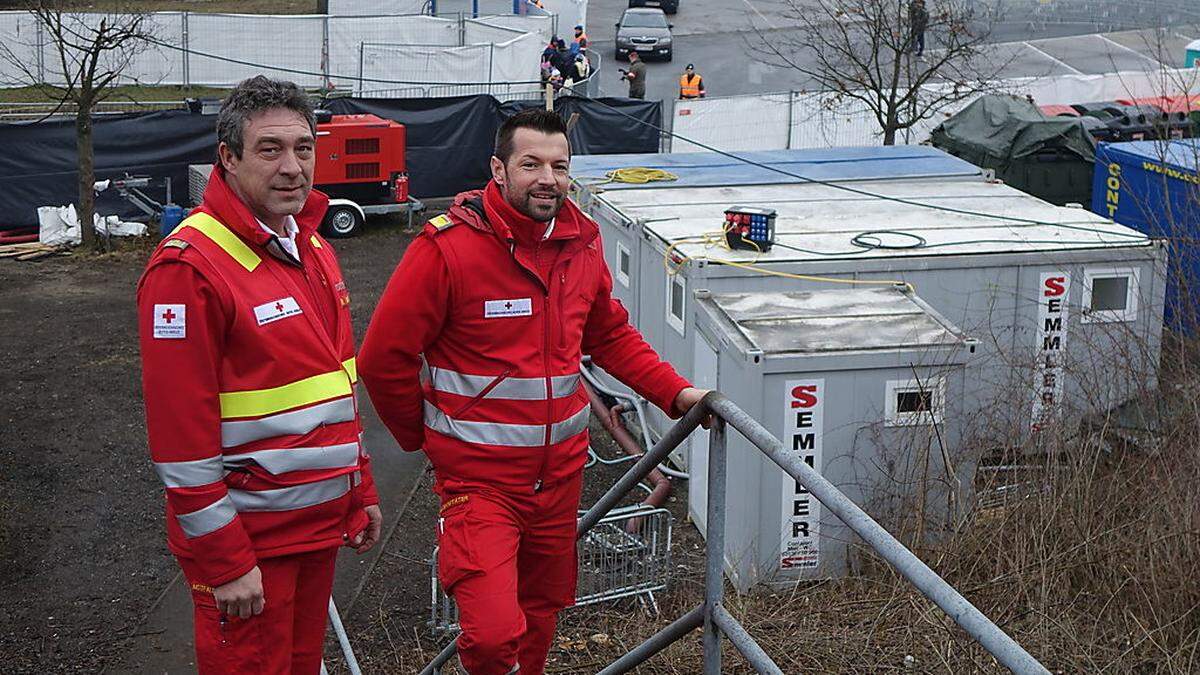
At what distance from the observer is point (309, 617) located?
397 cm

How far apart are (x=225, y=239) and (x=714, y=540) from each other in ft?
4.85

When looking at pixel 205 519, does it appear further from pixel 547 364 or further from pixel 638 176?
pixel 638 176

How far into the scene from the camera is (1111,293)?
10.2 metres

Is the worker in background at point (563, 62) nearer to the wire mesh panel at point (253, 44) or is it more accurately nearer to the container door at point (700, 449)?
the wire mesh panel at point (253, 44)

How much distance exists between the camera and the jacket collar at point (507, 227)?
4.30m

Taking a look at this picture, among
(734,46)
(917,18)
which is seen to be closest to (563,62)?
(734,46)

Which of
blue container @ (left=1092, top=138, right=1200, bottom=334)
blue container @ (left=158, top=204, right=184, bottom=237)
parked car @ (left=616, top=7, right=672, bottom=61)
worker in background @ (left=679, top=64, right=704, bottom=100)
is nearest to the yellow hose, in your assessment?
blue container @ (left=1092, top=138, right=1200, bottom=334)

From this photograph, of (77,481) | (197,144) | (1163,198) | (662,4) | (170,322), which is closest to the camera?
(170,322)

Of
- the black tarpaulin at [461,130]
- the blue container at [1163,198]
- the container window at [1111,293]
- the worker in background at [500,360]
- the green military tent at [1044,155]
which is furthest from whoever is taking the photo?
the black tarpaulin at [461,130]

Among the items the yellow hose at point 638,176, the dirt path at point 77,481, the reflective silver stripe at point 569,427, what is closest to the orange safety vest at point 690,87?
the dirt path at point 77,481

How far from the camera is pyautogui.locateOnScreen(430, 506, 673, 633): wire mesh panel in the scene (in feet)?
25.9

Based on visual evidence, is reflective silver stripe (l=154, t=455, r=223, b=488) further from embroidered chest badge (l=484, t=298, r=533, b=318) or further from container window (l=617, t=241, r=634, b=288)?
container window (l=617, t=241, r=634, b=288)

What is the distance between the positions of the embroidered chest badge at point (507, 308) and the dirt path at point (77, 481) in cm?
400

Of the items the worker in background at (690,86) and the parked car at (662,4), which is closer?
the worker in background at (690,86)
